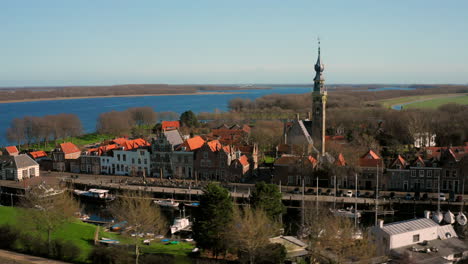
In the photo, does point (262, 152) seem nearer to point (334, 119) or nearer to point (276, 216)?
point (334, 119)

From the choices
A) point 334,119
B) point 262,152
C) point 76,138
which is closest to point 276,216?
point 262,152

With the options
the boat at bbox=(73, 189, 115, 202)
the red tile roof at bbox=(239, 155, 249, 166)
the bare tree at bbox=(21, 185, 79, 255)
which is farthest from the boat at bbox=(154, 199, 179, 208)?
the bare tree at bbox=(21, 185, 79, 255)

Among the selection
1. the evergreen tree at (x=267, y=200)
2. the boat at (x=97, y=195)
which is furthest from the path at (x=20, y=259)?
the boat at (x=97, y=195)

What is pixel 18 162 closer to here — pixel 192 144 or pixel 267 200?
pixel 192 144

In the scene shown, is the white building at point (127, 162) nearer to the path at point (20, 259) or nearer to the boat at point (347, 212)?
the path at point (20, 259)

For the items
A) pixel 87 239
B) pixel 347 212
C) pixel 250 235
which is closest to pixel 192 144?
pixel 347 212
